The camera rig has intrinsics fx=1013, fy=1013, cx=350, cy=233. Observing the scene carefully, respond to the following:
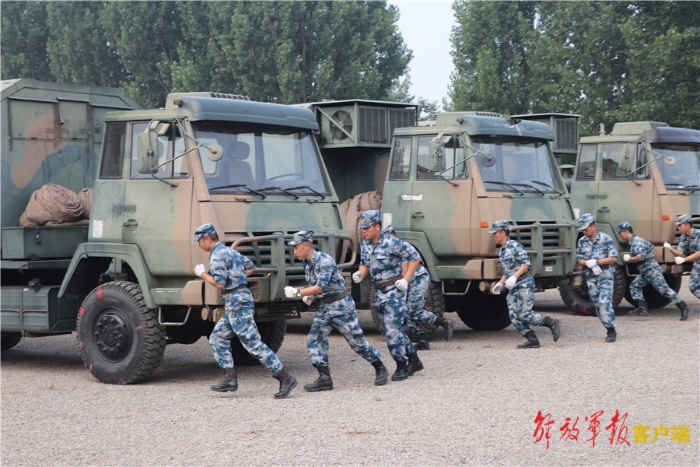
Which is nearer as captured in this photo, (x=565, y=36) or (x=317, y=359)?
(x=317, y=359)

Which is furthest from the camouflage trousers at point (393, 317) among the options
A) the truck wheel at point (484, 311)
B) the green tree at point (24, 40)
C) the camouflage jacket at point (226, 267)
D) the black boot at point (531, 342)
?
the green tree at point (24, 40)

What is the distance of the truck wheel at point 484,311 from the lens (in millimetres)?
14328

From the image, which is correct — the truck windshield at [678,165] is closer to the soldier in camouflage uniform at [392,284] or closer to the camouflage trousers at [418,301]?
the camouflage trousers at [418,301]

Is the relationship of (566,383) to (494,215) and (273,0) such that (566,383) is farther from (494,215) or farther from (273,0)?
(273,0)

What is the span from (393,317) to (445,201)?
332 cm

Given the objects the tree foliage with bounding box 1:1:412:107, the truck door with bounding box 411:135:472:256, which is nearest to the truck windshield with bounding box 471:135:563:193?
the truck door with bounding box 411:135:472:256

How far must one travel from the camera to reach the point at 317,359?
9391 millimetres

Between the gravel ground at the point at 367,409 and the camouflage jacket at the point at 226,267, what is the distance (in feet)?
3.50

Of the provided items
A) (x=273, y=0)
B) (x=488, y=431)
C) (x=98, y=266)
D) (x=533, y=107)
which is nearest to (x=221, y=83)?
(x=273, y=0)

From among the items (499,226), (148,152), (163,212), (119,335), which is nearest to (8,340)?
(119,335)

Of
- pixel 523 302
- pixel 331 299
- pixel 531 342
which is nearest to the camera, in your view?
pixel 331 299

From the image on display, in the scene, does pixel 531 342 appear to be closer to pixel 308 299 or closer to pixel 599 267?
pixel 599 267

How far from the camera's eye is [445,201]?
12.9 meters

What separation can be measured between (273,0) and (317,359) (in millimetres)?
26426
